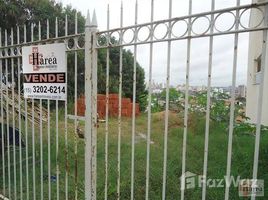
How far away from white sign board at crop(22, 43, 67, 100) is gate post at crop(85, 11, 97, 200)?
0.96 feet

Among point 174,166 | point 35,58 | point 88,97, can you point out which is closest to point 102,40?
point 88,97

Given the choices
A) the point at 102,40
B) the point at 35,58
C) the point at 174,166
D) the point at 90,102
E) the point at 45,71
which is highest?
the point at 102,40

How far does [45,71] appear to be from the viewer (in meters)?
2.97

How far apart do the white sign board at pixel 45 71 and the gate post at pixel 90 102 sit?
29 cm

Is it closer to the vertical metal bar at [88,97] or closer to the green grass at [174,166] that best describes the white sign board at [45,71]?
the vertical metal bar at [88,97]

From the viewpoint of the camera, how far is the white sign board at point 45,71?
9.39 feet

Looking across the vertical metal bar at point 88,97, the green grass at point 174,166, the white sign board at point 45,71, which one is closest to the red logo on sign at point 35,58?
the white sign board at point 45,71

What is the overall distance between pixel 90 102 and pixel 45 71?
644 millimetres

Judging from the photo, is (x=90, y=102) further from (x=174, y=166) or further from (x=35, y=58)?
(x=174, y=166)

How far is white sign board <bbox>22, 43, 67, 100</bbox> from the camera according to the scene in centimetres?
286

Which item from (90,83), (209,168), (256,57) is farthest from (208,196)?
(256,57)

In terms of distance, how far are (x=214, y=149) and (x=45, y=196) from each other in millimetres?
→ 2628

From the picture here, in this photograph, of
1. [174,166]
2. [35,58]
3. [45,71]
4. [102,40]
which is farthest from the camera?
[174,166]

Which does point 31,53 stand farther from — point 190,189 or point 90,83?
point 190,189
